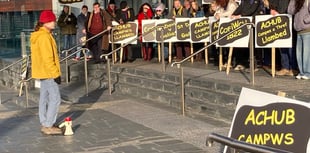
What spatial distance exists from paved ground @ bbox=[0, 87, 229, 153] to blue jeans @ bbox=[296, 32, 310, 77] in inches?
84.1

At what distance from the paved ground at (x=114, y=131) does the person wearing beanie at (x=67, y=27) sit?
7.50 metres

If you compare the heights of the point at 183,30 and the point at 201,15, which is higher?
the point at 201,15

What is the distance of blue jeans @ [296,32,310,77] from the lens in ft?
32.8

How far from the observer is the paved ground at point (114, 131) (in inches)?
309

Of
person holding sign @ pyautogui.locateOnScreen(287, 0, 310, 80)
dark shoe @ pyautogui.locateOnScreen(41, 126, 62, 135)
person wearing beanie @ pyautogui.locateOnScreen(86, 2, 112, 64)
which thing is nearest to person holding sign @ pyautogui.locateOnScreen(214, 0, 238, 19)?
person holding sign @ pyautogui.locateOnScreen(287, 0, 310, 80)

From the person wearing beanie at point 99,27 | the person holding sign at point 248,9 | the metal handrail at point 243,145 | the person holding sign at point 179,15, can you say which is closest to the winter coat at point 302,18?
the person holding sign at point 248,9

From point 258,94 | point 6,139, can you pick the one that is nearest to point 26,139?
point 6,139

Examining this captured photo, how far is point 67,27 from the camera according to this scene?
19.0 metres

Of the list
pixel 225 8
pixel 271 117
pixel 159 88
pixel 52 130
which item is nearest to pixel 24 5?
pixel 159 88

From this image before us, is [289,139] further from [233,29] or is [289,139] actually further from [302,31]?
[233,29]

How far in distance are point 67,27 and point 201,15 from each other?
6.24 m

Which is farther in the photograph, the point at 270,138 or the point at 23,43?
the point at 23,43

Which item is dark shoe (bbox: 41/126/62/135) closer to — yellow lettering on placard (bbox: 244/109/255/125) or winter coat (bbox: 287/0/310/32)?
winter coat (bbox: 287/0/310/32)

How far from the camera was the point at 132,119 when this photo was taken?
998 cm
